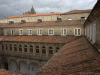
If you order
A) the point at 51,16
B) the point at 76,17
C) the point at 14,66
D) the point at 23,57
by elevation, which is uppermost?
the point at 51,16

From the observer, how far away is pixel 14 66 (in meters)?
25.7

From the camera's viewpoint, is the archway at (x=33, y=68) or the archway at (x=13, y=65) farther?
the archway at (x=13, y=65)

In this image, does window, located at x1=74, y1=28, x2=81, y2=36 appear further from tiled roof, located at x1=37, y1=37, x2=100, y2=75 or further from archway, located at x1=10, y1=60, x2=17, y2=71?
archway, located at x1=10, y1=60, x2=17, y2=71

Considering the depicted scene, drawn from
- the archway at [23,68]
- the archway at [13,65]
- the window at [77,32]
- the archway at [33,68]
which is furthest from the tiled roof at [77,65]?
the archway at [13,65]

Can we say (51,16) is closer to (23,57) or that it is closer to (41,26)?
(41,26)

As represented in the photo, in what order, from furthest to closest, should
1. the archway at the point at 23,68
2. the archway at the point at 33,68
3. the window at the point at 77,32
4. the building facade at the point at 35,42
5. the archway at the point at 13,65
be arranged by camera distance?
the archway at the point at 13,65
the archway at the point at 23,68
the archway at the point at 33,68
the window at the point at 77,32
the building facade at the point at 35,42

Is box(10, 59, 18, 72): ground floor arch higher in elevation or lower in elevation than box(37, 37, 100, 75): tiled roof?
lower

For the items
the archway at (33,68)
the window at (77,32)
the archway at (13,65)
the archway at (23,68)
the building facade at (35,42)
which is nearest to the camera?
the building facade at (35,42)

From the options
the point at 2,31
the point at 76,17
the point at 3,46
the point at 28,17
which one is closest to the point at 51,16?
the point at 28,17

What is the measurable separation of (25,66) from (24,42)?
689cm

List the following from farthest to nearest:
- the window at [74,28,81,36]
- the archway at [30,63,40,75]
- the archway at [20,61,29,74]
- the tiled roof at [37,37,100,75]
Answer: the archway at [20,61,29,74] → the archway at [30,63,40,75] → the window at [74,28,81,36] → the tiled roof at [37,37,100,75]

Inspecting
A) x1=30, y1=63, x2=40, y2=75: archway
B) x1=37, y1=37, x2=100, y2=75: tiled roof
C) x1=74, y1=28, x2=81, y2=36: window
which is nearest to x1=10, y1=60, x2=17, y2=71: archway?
x1=30, y1=63, x2=40, y2=75: archway

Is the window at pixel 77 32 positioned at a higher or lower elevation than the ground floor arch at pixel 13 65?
higher

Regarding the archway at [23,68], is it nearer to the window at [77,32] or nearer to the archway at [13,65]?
the archway at [13,65]
